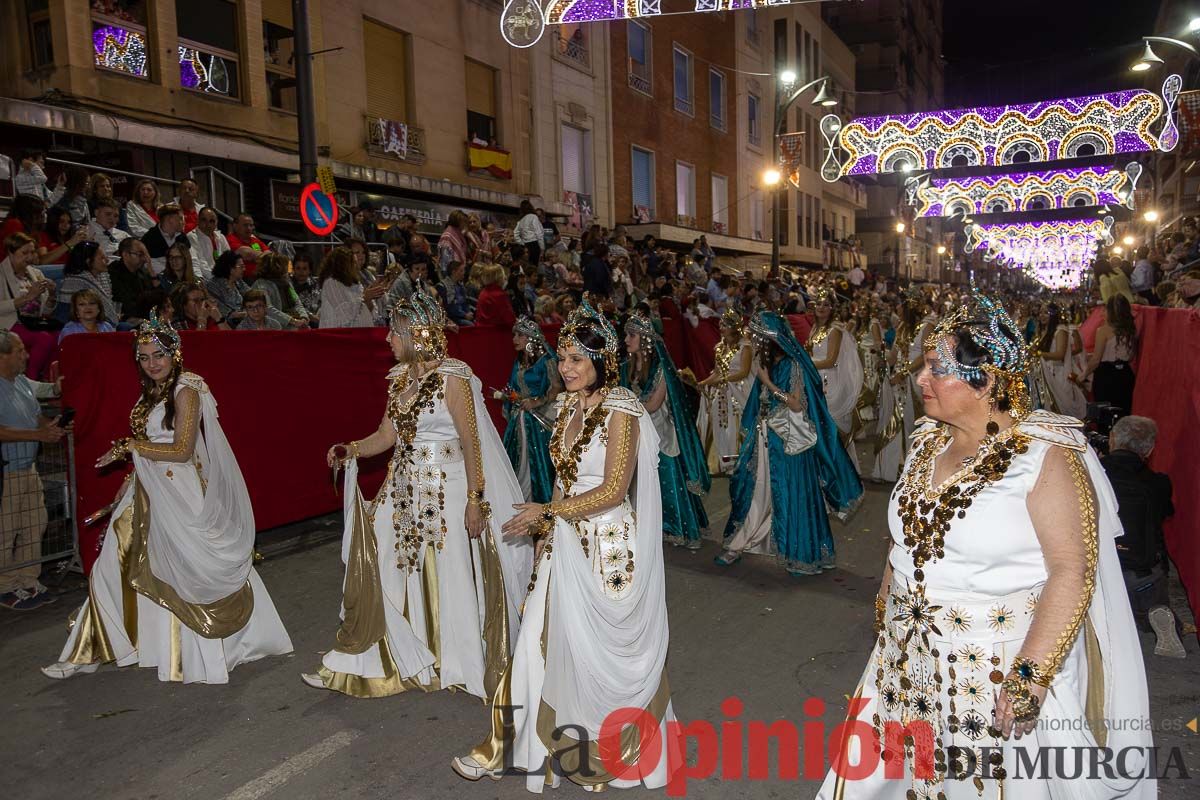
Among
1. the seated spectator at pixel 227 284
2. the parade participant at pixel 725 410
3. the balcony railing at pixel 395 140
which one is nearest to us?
the seated spectator at pixel 227 284

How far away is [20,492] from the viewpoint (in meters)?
6.11

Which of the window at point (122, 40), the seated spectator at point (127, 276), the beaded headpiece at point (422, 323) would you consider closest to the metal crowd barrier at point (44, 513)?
the seated spectator at point (127, 276)

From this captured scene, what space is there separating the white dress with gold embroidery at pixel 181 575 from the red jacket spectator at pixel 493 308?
493cm

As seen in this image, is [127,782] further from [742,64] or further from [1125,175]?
[742,64]

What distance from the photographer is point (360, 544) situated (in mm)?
4648

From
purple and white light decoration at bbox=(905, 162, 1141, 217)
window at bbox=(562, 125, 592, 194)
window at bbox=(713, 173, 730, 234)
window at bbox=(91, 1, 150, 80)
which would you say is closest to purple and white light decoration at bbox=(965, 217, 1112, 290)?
purple and white light decoration at bbox=(905, 162, 1141, 217)

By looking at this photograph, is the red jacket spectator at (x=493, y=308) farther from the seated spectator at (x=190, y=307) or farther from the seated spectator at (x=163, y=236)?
the seated spectator at (x=163, y=236)

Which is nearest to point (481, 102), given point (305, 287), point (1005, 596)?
point (305, 287)

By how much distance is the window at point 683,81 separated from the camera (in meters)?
26.2

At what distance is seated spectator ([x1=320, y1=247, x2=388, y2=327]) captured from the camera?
900 cm

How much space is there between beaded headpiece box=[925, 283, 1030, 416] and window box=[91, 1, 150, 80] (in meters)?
12.8

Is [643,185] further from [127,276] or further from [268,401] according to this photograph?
[268,401]

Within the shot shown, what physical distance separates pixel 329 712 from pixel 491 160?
15.3 meters

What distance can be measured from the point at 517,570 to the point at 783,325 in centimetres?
328
